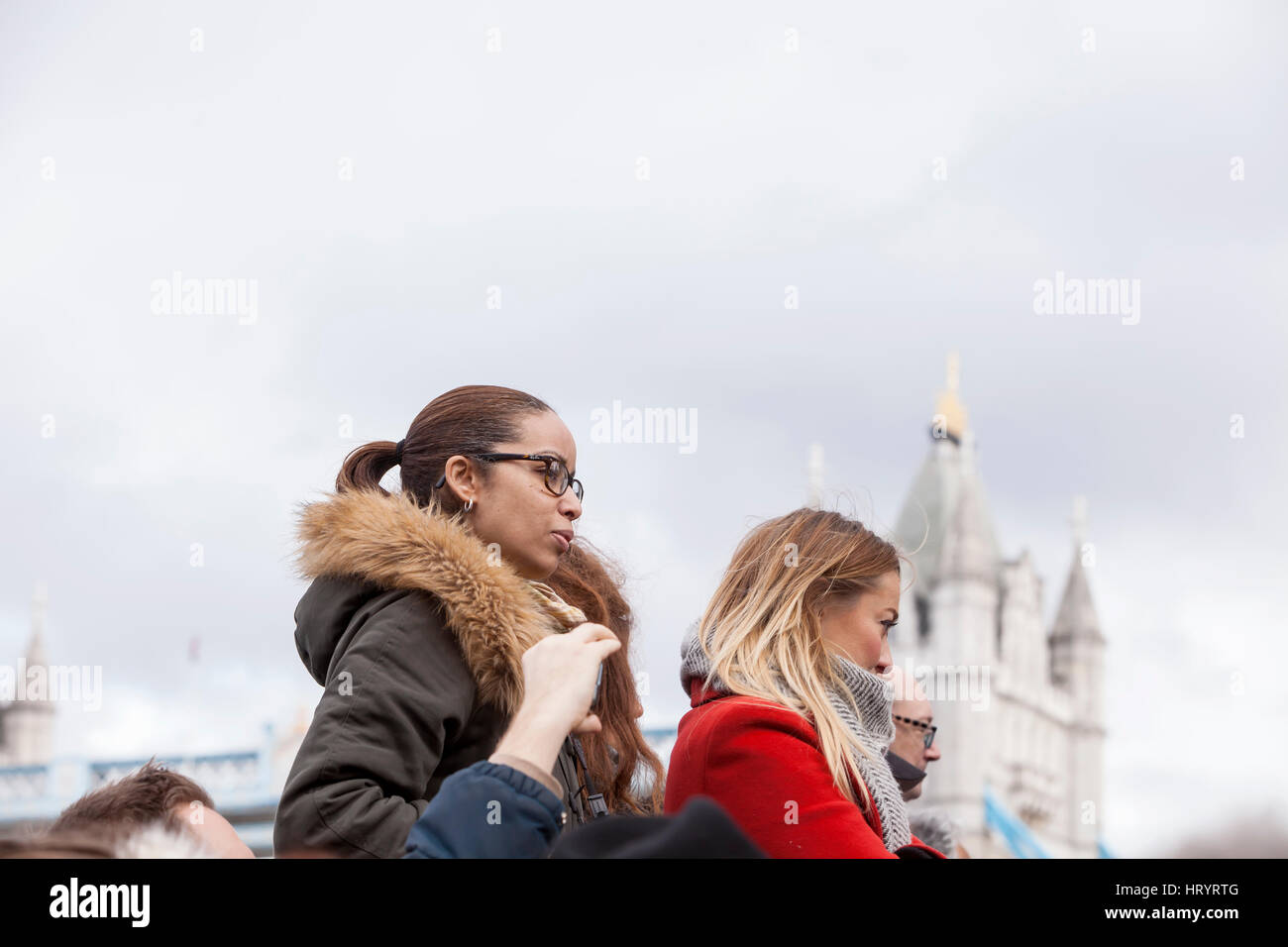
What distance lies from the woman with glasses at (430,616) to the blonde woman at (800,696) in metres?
0.20

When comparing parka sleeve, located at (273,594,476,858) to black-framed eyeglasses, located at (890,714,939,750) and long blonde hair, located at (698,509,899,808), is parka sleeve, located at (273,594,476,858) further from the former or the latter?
black-framed eyeglasses, located at (890,714,939,750)

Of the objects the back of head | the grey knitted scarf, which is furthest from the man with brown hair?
the grey knitted scarf

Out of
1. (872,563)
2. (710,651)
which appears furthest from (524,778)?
(872,563)

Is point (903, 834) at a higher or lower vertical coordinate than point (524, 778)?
lower

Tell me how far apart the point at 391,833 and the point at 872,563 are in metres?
1.07

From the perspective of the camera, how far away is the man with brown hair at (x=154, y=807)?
2.26 metres

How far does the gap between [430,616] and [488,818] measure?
54cm

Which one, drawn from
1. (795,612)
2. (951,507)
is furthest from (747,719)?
(951,507)

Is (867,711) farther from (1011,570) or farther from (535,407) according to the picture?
(1011,570)

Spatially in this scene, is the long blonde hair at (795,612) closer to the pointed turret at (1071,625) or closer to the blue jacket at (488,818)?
the blue jacket at (488,818)

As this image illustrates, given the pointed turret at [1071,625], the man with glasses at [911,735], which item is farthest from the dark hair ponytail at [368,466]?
the pointed turret at [1071,625]

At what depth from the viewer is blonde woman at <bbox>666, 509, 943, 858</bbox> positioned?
7.65ft
